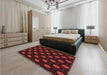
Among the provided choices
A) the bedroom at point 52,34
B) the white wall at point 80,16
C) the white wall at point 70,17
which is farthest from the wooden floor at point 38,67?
the white wall at point 70,17

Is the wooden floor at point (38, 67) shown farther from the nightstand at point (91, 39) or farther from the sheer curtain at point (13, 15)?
the sheer curtain at point (13, 15)

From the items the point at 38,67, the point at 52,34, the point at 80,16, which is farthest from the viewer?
the point at 80,16

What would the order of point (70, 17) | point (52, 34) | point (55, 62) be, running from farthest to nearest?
point (70, 17)
point (52, 34)
point (55, 62)

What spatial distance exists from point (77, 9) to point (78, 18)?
75 centimetres

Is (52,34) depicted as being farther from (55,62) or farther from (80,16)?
(80,16)

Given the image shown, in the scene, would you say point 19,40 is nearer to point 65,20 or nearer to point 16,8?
point 16,8

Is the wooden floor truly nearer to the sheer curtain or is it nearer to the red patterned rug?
the red patterned rug

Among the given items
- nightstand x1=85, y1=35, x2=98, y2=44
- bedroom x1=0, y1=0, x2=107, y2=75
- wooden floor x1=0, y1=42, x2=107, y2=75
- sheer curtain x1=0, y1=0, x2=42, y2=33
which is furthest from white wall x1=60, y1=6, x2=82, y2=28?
wooden floor x1=0, y1=42, x2=107, y2=75

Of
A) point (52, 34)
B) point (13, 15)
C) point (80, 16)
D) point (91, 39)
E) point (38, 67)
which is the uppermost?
point (80, 16)

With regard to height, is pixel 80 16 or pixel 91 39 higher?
pixel 80 16

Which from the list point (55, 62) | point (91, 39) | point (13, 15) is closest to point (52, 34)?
point (55, 62)

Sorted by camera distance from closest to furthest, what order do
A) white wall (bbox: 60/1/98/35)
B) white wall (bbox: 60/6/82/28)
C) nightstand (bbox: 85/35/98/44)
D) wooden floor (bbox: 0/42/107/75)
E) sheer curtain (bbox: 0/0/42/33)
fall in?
wooden floor (bbox: 0/42/107/75) < sheer curtain (bbox: 0/0/42/33) < nightstand (bbox: 85/35/98/44) < white wall (bbox: 60/1/98/35) < white wall (bbox: 60/6/82/28)

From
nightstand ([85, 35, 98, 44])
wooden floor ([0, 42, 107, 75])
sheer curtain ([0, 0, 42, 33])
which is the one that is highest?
sheer curtain ([0, 0, 42, 33])

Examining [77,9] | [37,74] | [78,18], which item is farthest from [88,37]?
[37,74]
